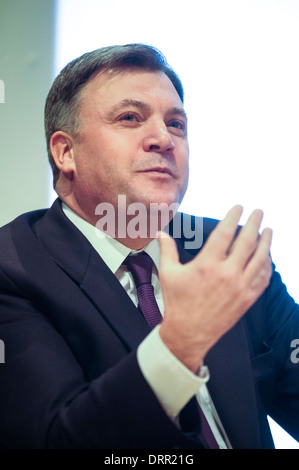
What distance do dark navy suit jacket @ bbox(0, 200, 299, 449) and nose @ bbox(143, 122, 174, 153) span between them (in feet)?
0.75

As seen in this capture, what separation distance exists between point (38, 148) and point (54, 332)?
762 mm

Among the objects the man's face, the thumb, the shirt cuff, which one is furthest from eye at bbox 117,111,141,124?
the shirt cuff

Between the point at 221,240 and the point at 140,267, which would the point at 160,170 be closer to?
the point at 140,267

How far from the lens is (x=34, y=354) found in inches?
31.8

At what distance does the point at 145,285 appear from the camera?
39.8 inches

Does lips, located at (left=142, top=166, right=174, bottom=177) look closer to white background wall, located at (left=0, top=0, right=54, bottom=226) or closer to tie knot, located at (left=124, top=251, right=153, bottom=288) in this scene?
tie knot, located at (left=124, top=251, right=153, bottom=288)

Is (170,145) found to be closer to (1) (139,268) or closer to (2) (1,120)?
(1) (139,268)

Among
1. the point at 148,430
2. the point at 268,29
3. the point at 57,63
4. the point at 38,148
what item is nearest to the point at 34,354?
the point at 148,430

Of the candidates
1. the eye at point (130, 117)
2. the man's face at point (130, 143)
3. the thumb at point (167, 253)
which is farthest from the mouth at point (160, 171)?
the thumb at point (167, 253)

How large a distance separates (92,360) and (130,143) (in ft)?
1.40

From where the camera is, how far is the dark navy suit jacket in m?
0.68

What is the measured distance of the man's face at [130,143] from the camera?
1014mm

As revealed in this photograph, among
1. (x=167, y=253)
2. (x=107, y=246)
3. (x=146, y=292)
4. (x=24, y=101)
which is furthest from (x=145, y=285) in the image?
(x=24, y=101)

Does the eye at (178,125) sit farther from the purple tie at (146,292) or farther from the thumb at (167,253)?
the thumb at (167,253)
